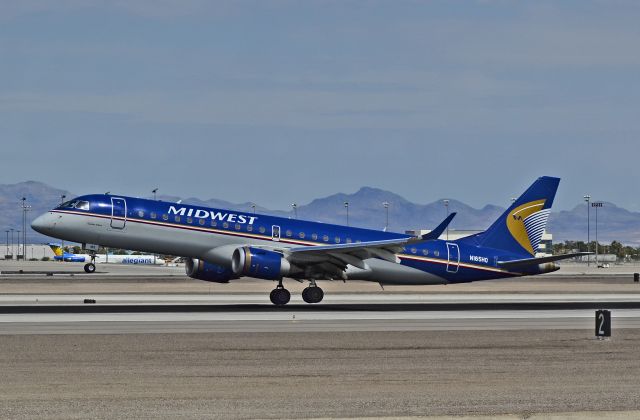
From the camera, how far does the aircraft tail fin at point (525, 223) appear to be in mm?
57688

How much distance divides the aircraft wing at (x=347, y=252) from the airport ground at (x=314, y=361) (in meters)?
2.19

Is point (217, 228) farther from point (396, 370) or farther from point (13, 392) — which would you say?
point (13, 392)

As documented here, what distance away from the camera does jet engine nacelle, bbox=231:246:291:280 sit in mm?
48344

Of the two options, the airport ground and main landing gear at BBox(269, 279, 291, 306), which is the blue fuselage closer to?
main landing gear at BBox(269, 279, 291, 306)

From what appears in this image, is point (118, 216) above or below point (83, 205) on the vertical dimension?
below

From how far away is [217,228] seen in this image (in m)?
50.4

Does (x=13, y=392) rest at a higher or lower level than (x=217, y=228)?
lower

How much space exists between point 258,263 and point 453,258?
1178 centimetres

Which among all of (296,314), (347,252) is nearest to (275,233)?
(347,252)

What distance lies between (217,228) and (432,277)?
38.1 feet

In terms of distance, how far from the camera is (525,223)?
58031 millimetres

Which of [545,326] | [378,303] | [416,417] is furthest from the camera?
[378,303]

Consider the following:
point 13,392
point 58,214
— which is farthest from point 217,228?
point 13,392

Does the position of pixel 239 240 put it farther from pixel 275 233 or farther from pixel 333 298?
pixel 333 298
